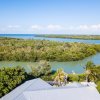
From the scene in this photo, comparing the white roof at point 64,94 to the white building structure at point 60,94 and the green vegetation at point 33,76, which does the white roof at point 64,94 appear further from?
the green vegetation at point 33,76

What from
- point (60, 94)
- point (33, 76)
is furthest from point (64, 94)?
point (33, 76)

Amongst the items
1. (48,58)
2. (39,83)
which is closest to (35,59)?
(48,58)

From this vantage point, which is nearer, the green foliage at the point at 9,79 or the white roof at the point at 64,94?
the white roof at the point at 64,94

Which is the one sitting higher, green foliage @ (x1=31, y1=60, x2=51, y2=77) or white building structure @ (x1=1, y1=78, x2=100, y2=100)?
white building structure @ (x1=1, y1=78, x2=100, y2=100)

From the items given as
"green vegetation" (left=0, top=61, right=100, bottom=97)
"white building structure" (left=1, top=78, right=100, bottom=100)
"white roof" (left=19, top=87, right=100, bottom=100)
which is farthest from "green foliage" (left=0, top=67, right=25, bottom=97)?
"white roof" (left=19, top=87, right=100, bottom=100)

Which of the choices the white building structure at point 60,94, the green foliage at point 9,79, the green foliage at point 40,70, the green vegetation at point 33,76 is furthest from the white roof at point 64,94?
the green foliage at point 40,70

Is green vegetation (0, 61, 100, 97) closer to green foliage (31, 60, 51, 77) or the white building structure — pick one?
green foliage (31, 60, 51, 77)

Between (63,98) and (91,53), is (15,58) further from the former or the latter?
(63,98)
